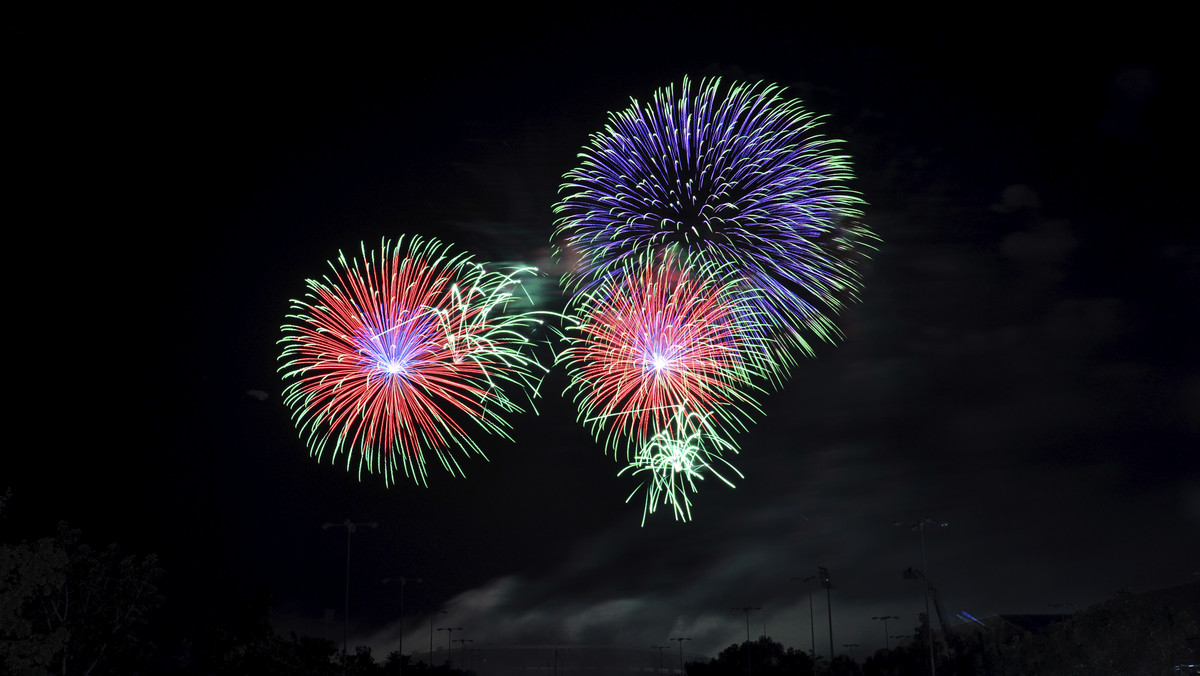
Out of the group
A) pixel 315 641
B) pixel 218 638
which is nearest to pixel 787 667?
pixel 315 641

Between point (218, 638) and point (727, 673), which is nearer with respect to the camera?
point (218, 638)

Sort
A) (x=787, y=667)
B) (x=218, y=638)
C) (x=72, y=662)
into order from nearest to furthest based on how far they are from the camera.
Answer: (x=72, y=662)
(x=218, y=638)
(x=787, y=667)

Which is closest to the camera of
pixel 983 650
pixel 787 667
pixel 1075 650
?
pixel 1075 650

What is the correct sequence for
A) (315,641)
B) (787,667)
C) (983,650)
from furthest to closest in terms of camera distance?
(787,667) < (983,650) < (315,641)

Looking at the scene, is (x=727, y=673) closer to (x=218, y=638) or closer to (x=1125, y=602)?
(x=1125, y=602)

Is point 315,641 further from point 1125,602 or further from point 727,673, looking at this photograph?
point 727,673

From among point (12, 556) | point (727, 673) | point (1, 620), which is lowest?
point (727, 673)

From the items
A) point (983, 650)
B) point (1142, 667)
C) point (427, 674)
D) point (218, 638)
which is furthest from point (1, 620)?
point (427, 674)

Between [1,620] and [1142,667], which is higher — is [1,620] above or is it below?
above

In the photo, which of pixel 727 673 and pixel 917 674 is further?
pixel 727 673
